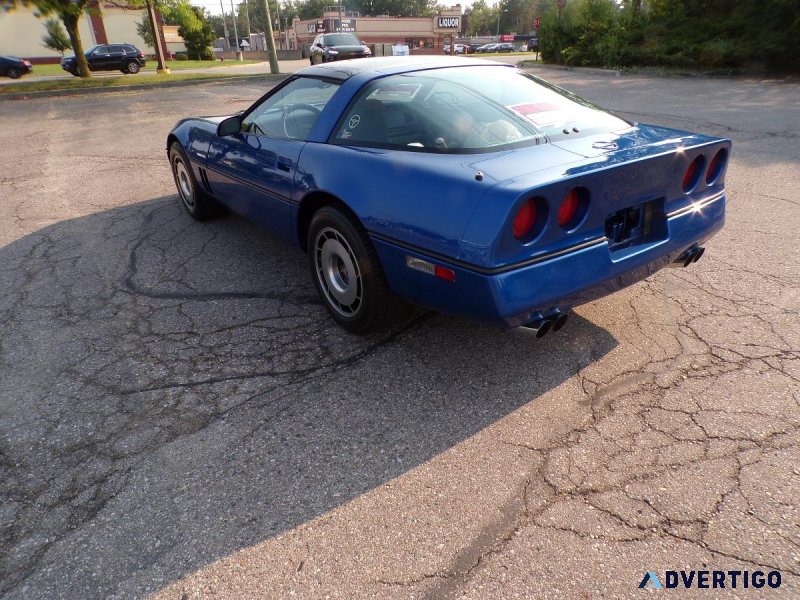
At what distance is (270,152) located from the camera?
3.38 metres

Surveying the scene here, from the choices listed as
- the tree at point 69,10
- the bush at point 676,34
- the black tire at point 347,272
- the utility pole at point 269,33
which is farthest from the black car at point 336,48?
the black tire at point 347,272

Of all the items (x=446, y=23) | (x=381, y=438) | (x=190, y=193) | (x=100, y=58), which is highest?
(x=446, y=23)

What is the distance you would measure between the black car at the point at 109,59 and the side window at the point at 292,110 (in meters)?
27.4

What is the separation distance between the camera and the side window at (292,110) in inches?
129

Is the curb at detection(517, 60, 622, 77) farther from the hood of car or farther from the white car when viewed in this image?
the white car

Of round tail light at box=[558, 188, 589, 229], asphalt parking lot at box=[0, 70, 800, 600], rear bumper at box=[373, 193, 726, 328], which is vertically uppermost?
round tail light at box=[558, 188, 589, 229]

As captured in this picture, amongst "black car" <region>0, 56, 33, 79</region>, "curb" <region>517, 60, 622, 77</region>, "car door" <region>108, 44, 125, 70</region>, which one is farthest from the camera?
"car door" <region>108, 44, 125, 70</region>

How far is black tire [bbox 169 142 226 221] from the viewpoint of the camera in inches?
187

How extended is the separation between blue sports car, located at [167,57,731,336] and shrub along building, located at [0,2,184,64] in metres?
40.8

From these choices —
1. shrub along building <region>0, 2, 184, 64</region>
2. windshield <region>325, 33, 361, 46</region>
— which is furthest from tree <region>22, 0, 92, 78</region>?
shrub along building <region>0, 2, 184, 64</region>

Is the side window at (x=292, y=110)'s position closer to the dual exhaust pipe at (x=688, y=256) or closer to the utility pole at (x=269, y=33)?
the dual exhaust pipe at (x=688, y=256)

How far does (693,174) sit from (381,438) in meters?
2.06

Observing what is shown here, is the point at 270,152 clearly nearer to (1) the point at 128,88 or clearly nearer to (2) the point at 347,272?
(2) the point at 347,272

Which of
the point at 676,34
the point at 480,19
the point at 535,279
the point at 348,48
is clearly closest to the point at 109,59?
the point at 348,48
